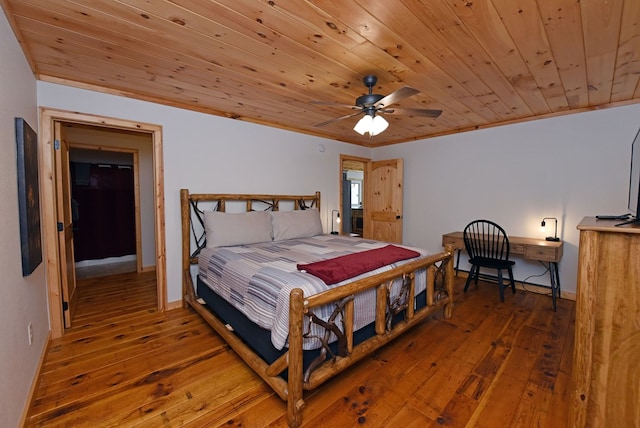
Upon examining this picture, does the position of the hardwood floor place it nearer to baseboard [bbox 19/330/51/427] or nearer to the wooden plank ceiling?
baseboard [bbox 19/330/51/427]

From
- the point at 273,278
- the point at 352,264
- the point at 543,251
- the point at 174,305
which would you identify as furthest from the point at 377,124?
the point at 174,305

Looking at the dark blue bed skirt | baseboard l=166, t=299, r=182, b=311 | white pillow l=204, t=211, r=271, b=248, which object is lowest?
baseboard l=166, t=299, r=182, b=311

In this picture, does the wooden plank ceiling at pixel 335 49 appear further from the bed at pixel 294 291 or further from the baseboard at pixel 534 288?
the baseboard at pixel 534 288

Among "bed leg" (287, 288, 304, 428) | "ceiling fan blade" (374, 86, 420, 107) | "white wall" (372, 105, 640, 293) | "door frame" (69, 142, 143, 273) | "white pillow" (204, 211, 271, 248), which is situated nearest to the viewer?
"bed leg" (287, 288, 304, 428)

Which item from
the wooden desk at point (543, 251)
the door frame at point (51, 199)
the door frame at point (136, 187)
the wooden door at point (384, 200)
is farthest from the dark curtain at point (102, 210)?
the wooden desk at point (543, 251)

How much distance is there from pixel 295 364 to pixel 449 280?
6.37 feet

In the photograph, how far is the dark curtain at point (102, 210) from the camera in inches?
196

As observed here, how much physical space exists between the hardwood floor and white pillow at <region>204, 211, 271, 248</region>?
862 mm

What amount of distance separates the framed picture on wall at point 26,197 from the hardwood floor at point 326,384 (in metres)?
0.88

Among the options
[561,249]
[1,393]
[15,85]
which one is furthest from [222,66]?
[561,249]

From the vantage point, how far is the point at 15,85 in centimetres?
172

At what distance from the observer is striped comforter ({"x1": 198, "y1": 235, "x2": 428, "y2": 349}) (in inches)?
68.7

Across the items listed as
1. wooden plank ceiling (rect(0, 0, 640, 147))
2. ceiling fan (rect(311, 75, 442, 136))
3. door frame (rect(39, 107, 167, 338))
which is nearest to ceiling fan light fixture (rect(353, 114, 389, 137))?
ceiling fan (rect(311, 75, 442, 136))

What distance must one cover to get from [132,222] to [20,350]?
429 centimetres
